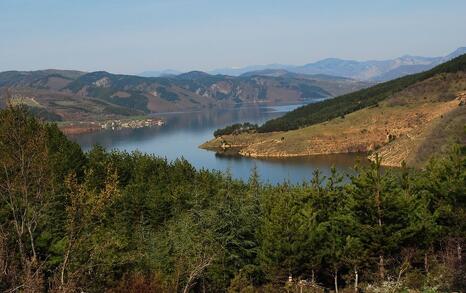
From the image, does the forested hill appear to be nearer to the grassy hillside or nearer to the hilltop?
the hilltop

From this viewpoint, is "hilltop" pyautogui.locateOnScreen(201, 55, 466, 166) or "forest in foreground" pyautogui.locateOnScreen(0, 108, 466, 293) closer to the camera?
"forest in foreground" pyautogui.locateOnScreen(0, 108, 466, 293)

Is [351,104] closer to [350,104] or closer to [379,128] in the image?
[350,104]

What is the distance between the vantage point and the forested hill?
153000 millimetres

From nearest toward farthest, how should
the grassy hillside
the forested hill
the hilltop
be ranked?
the hilltop → the grassy hillside → the forested hill

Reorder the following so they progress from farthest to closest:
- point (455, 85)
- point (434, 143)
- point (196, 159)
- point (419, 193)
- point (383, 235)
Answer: point (455, 85) < point (196, 159) < point (434, 143) < point (419, 193) < point (383, 235)

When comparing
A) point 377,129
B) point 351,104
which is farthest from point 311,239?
point 351,104

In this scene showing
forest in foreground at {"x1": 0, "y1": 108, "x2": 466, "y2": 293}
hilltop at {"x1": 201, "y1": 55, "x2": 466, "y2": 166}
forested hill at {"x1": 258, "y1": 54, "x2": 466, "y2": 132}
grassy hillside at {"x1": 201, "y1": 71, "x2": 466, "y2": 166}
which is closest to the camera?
forest in foreground at {"x1": 0, "y1": 108, "x2": 466, "y2": 293}

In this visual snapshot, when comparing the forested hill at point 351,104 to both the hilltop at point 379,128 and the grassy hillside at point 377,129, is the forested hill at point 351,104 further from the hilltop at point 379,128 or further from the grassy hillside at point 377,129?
the grassy hillside at point 377,129

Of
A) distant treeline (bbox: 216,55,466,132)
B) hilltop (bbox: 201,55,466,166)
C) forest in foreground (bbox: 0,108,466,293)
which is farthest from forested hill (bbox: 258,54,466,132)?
forest in foreground (bbox: 0,108,466,293)

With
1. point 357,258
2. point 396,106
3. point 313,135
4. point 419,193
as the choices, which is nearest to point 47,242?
point 357,258

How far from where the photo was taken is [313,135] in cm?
14150

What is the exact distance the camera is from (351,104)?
180m

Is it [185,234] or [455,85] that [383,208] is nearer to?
[185,234]

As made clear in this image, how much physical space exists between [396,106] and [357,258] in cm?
12735
